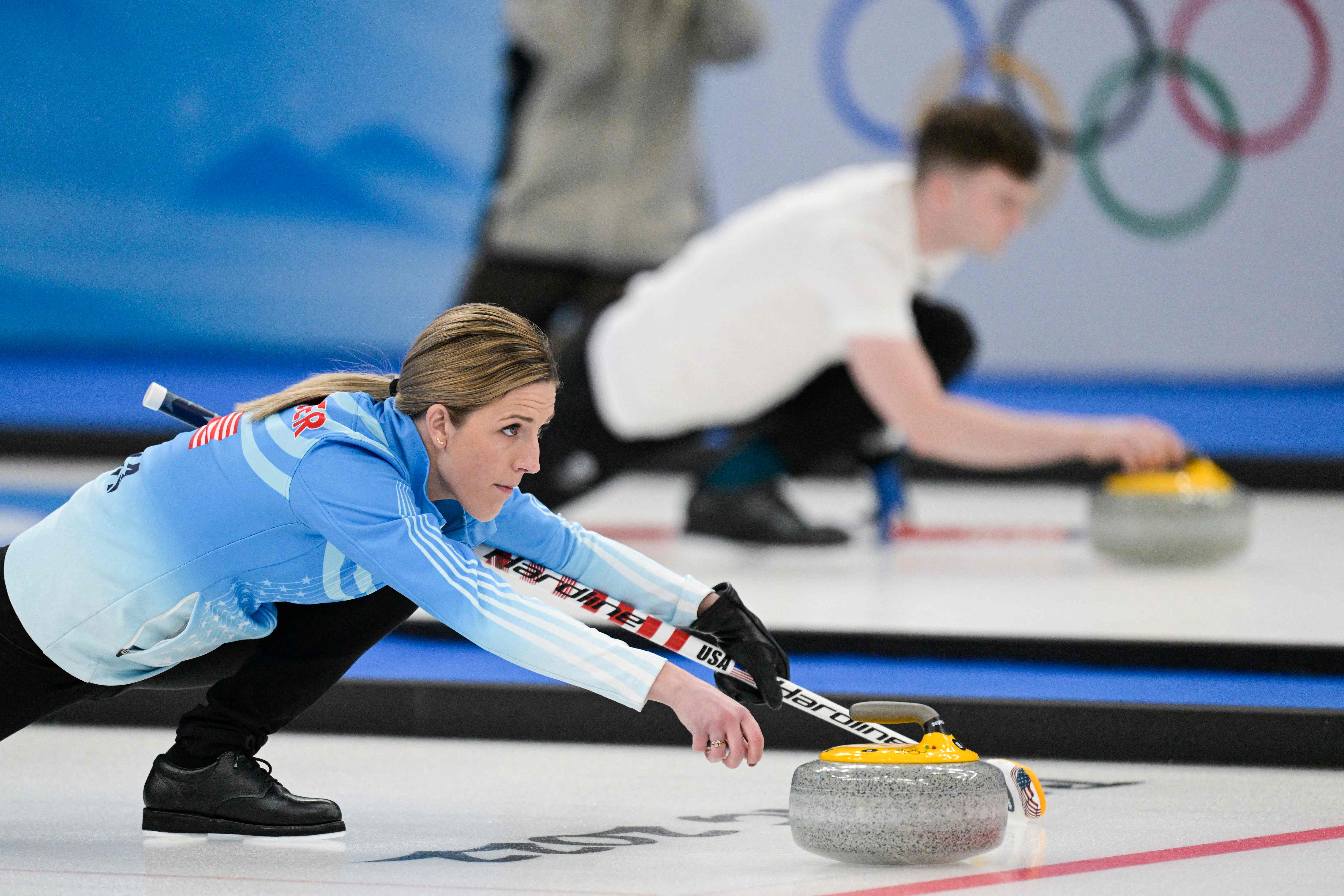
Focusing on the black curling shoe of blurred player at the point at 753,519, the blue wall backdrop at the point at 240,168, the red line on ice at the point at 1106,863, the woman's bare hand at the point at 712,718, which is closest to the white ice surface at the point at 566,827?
the red line on ice at the point at 1106,863

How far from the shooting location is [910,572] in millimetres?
3068

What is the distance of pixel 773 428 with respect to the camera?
3.37 meters

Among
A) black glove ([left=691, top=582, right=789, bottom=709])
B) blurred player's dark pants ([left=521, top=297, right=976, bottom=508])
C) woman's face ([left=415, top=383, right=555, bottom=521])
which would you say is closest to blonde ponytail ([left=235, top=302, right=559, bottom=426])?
woman's face ([left=415, top=383, right=555, bottom=521])

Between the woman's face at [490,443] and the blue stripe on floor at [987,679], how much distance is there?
581 mm

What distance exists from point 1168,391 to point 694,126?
2425 mm

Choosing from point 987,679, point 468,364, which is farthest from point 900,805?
point 987,679

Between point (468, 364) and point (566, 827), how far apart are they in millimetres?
490

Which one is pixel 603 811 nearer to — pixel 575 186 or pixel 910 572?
pixel 910 572

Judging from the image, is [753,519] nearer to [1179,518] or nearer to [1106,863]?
[1179,518]

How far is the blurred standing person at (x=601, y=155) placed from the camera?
3.67 metres

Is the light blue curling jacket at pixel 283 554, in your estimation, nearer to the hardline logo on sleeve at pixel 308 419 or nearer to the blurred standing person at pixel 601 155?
the hardline logo on sleeve at pixel 308 419

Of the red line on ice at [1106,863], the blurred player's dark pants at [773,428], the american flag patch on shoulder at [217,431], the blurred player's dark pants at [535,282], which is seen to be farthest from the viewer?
the blurred player's dark pants at [535,282]

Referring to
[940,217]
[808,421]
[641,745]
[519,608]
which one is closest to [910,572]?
[808,421]

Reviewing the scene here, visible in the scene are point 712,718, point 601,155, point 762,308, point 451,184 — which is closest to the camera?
point 712,718
